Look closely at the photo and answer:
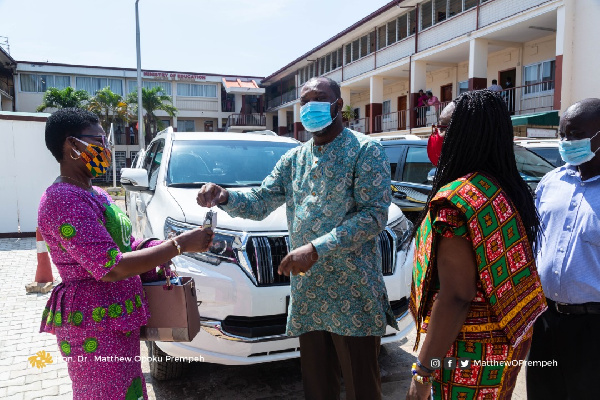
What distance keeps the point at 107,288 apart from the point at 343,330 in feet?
3.70

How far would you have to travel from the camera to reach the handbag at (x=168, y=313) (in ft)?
6.53

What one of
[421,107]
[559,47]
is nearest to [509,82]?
[421,107]

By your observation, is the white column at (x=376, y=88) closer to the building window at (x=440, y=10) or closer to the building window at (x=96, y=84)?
the building window at (x=440, y=10)

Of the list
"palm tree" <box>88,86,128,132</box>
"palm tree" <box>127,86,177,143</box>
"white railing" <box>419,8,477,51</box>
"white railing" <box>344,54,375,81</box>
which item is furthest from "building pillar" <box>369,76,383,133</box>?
"palm tree" <box>88,86,128,132</box>

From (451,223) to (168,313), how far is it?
1.29 metres

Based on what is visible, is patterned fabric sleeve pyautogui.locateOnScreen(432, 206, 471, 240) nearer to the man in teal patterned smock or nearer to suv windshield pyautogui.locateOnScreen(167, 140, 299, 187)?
the man in teal patterned smock

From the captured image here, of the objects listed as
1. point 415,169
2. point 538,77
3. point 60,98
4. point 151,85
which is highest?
point 151,85

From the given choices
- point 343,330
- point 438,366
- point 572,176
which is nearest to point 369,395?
point 343,330

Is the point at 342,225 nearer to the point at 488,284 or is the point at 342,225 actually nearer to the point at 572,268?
the point at 488,284

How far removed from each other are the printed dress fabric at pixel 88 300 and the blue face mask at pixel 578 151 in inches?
85.9

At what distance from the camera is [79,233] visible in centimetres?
167

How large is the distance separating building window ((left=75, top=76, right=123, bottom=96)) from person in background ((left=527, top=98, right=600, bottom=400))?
34.7 m

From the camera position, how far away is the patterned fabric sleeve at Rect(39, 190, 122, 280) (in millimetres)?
1665

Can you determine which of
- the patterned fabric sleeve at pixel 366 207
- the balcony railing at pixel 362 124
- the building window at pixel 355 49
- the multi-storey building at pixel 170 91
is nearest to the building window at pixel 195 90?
the multi-storey building at pixel 170 91
